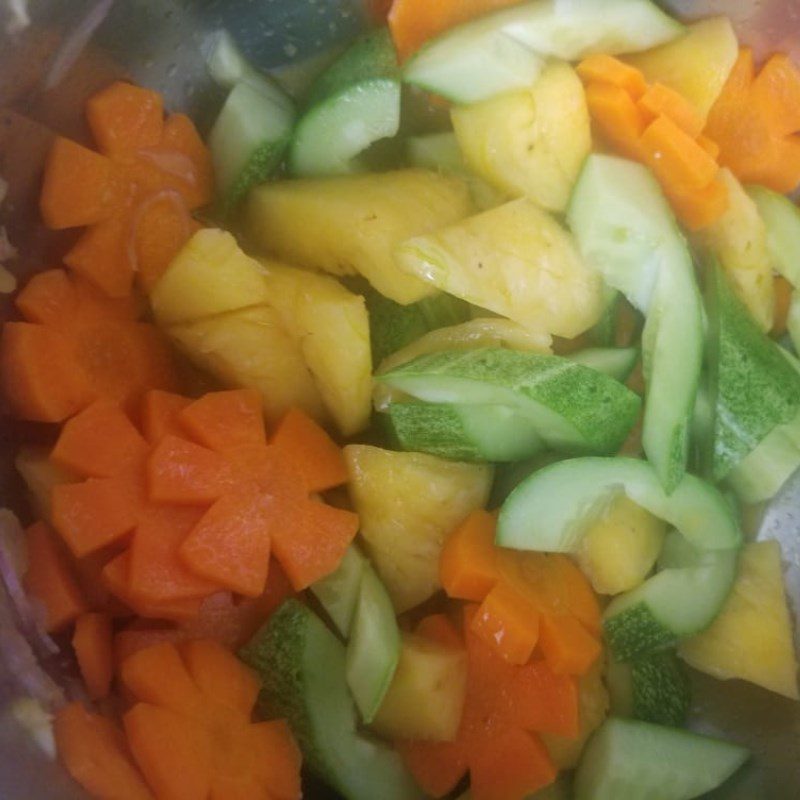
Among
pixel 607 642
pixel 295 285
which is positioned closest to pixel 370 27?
pixel 295 285

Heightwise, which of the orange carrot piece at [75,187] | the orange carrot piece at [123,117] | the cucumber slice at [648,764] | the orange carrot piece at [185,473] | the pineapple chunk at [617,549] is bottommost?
the cucumber slice at [648,764]

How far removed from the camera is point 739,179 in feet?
6.88

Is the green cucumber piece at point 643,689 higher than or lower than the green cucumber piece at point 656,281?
lower

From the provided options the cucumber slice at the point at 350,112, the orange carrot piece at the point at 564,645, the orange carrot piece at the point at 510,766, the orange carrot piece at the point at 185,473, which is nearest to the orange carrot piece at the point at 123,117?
the cucumber slice at the point at 350,112

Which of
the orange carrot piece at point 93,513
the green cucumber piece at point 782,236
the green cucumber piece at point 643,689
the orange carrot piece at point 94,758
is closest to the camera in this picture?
the orange carrot piece at point 94,758

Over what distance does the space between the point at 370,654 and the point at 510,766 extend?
0.37 metres

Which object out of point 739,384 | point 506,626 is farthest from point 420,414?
point 739,384

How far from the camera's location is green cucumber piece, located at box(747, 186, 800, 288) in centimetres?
202

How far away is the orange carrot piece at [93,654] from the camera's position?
1.61 m

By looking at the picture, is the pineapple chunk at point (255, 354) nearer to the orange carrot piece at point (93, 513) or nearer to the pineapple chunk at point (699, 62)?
the orange carrot piece at point (93, 513)

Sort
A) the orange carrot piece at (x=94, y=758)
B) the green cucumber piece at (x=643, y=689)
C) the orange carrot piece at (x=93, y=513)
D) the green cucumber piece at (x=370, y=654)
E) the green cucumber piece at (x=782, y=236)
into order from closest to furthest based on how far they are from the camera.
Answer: the orange carrot piece at (x=94, y=758) → the orange carrot piece at (x=93, y=513) → the green cucumber piece at (x=370, y=654) → the green cucumber piece at (x=643, y=689) → the green cucumber piece at (x=782, y=236)

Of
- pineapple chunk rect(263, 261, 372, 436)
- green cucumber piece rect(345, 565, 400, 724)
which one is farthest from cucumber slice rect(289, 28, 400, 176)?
green cucumber piece rect(345, 565, 400, 724)

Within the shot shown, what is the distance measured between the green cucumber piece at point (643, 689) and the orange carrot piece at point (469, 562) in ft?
1.18

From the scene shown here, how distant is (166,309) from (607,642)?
1.08m
